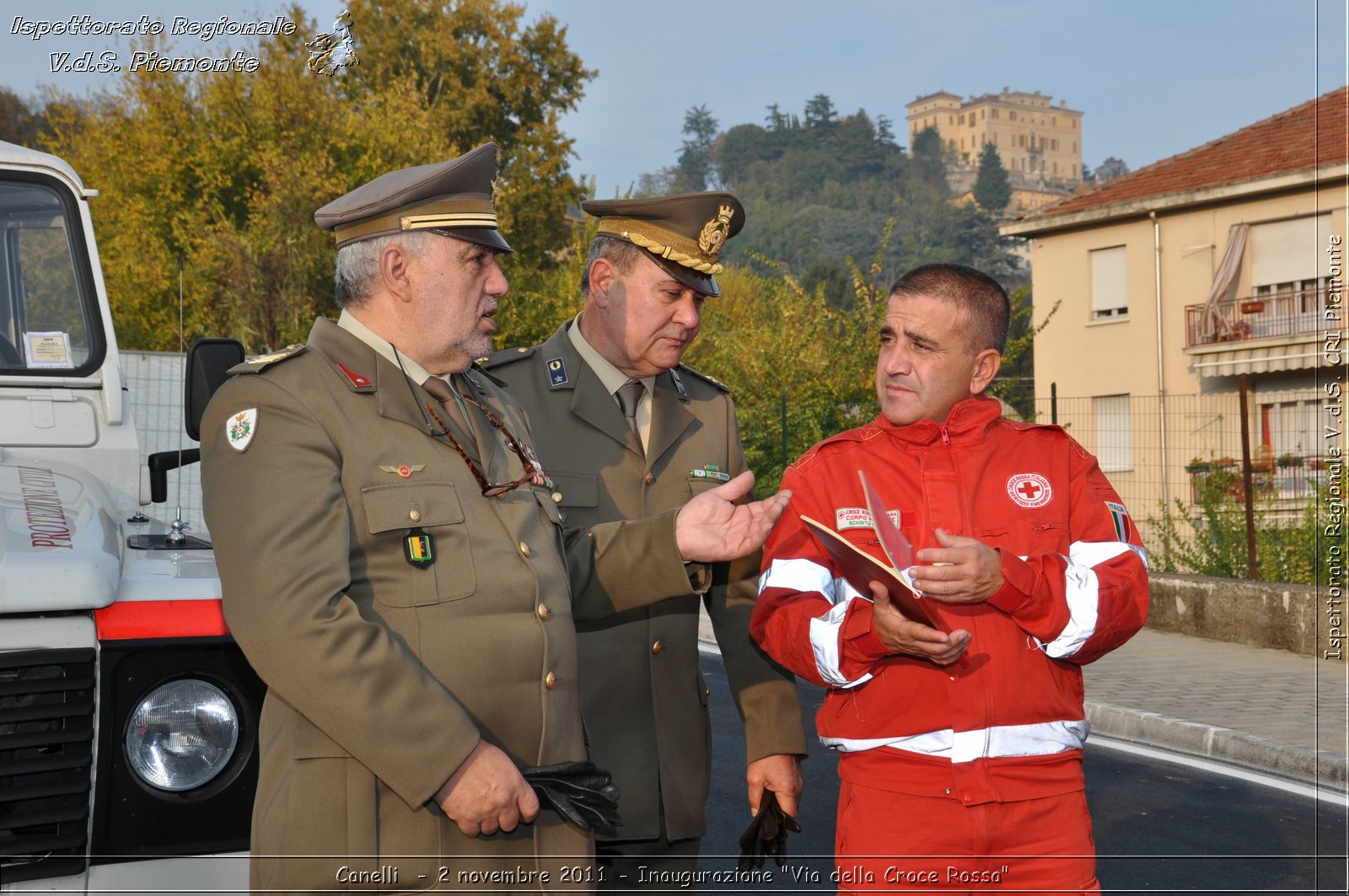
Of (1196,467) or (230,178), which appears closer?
(1196,467)

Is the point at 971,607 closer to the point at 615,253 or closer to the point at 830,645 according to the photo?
the point at 830,645

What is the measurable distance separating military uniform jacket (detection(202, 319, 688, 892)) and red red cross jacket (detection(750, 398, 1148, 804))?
23.9 inches

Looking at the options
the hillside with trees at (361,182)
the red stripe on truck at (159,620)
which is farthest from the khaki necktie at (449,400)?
the hillside with trees at (361,182)

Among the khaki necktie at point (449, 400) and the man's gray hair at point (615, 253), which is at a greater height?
the man's gray hair at point (615, 253)

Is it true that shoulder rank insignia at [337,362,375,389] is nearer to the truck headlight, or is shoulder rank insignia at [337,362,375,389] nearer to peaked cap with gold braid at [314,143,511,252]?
peaked cap with gold braid at [314,143,511,252]

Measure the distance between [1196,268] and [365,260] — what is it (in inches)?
1291

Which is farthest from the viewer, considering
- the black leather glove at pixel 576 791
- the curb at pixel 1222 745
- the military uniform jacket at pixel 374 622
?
the curb at pixel 1222 745

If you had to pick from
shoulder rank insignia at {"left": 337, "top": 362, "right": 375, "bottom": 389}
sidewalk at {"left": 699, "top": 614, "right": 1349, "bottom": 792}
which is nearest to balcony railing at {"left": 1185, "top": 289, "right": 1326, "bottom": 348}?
sidewalk at {"left": 699, "top": 614, "right": 1349, "bottom": 792}

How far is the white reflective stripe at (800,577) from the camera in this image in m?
3.02

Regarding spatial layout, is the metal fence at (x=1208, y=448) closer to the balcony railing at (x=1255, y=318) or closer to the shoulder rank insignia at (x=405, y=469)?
the balcony railing at (x=1255, y=318)

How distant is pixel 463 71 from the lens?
4175 centimetres

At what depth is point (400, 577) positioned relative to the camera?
2.50 meters

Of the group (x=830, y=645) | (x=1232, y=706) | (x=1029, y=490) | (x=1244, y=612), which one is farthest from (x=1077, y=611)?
(x=1244, y=612)

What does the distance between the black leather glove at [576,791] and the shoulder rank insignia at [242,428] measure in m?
0.82
